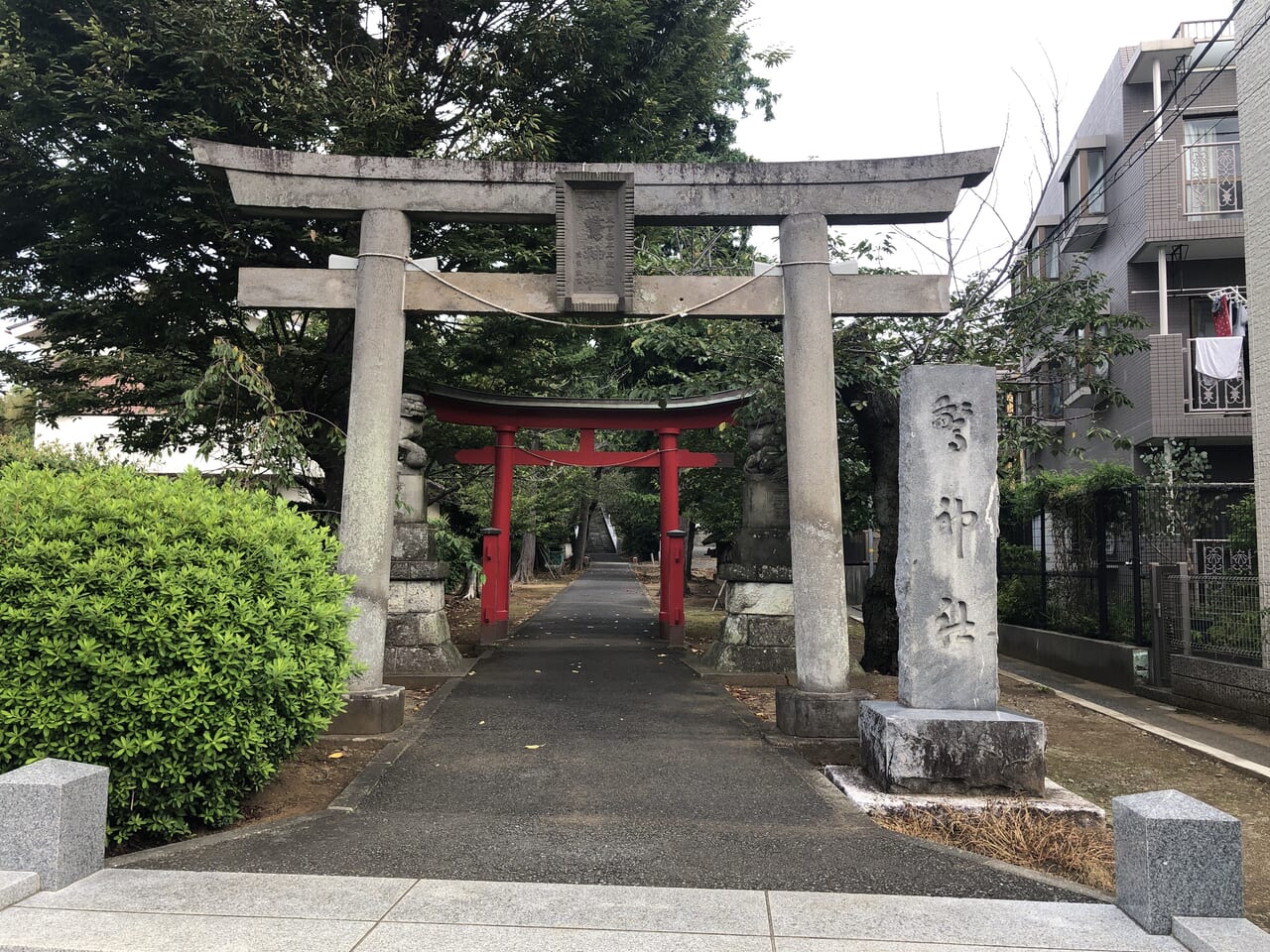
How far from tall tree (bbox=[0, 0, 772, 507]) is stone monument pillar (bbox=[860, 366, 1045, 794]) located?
20.9 ft

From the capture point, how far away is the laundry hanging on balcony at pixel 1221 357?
47.3 ft

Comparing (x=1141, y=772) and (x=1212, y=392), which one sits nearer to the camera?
(x=1141, y=772)

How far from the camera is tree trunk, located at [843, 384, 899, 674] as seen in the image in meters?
11.0

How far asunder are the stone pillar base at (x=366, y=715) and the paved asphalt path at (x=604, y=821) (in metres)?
0.35

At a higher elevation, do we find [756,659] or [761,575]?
[761,575]

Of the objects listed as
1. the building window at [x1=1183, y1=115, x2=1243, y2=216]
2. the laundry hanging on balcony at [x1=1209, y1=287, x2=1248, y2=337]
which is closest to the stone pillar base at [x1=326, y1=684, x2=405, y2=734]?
the laundry hanging on balcony at [x1=1209, y1=287, x2=1248, y2=337]

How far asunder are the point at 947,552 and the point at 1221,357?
39.1 ft

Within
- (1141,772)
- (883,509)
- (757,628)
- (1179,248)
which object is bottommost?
(1141,772)

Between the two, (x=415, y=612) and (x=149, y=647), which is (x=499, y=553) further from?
(x=149, y=647)

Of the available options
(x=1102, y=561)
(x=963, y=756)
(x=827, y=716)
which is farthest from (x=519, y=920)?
(x=1102, y=561)

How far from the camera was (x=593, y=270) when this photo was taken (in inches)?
300

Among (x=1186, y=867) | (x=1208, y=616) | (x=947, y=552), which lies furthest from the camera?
(x=1208, y=616)

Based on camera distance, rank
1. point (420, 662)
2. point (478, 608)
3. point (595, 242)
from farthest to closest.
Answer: point (478, 608)
point (420, 662)
point (595, 242)

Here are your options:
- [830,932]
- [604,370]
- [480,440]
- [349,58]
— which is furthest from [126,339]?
[604,370]
